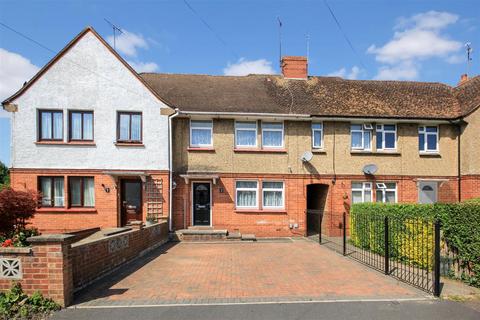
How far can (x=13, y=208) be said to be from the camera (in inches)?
380

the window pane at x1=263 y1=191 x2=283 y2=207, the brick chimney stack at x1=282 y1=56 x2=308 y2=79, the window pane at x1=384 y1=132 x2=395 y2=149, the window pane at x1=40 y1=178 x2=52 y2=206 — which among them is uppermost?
the brick chimney stack at x1=282 y1=56 x2=308 y2=79

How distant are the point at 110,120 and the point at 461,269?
544 inches

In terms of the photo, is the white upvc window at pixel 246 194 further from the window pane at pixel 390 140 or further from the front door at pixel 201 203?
the window pane at pixel 390 140

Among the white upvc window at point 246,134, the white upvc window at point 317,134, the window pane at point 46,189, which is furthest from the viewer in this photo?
the white upvc window at point 317,134

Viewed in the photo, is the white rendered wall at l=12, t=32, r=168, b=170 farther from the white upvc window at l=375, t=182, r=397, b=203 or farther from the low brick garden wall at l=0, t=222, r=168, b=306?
the white upvc window at l=375, t=182, r=397, b=203

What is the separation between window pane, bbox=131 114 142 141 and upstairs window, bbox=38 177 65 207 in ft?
12.3

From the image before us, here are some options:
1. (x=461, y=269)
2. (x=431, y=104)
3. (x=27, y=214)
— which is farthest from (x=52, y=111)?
(x=431, y=104)

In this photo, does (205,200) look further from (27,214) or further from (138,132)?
(27,214)

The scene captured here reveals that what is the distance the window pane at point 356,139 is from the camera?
54.4 feet

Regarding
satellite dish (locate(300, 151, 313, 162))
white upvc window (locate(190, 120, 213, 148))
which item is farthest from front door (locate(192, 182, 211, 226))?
satellite dish (locate(300, 151, 313, 162))

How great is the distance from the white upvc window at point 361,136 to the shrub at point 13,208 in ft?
45.7

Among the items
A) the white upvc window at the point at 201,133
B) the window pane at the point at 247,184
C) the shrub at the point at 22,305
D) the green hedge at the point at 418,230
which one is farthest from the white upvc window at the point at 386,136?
the shrub at the point at 22,305

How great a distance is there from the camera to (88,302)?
6211 millimetres

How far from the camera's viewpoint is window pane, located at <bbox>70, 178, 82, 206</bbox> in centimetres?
1470
